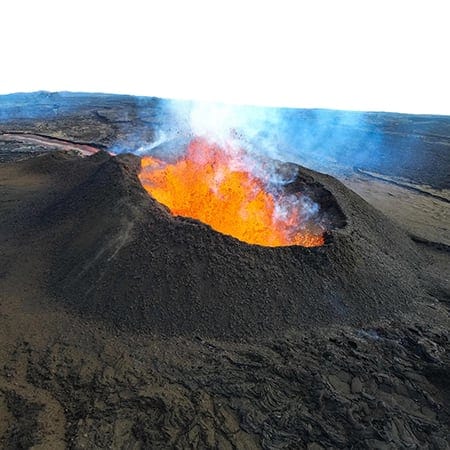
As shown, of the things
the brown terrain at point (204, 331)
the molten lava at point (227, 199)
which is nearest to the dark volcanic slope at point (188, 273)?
the brown terrain at point (204, 331)

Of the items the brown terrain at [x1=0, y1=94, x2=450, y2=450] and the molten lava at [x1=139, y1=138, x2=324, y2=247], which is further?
the molten lava at [x1=139, y1=138, x2=324, y2=247]

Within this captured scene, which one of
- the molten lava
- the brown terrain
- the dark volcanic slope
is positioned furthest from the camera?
the molten lava

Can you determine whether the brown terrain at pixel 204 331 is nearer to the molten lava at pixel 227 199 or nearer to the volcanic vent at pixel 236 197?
the volcanic vent at pixel 236 197

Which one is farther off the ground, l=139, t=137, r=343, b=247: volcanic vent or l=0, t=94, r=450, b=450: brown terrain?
l=139, t=137, r=343, b=247: volcanic vent

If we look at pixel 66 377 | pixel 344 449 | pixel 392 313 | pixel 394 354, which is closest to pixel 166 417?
pixel 66 377

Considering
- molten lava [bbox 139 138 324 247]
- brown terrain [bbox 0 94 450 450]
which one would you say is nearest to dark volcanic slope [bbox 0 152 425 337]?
brown terrain [bbox 0 94 450 450]

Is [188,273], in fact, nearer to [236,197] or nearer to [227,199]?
[227,199]

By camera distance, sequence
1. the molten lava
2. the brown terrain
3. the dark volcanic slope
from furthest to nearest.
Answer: the molten lava
the dark volcanic slope
the brown terrain

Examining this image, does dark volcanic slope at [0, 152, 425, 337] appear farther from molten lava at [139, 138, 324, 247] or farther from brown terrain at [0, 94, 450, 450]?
molten lava at [139, 138, 324, 247]
